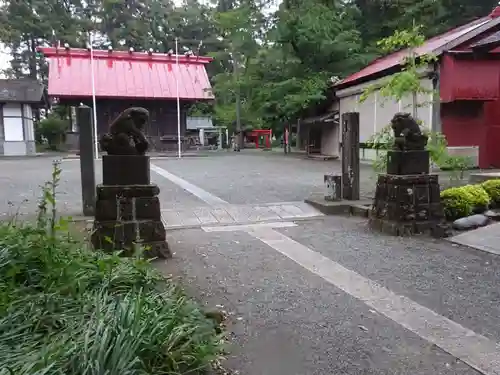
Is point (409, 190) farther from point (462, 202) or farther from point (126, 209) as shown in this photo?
point (126, 209)

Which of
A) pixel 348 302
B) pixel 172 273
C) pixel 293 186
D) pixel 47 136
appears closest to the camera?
pixel 348 302

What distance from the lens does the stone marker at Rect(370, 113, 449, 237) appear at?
5.91 metres

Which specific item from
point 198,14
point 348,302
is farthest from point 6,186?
point 198,14

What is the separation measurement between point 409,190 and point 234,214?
9.38 ft

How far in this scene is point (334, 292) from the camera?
3.86 meters

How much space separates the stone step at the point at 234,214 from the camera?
23.1 ft

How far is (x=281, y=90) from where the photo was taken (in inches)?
773

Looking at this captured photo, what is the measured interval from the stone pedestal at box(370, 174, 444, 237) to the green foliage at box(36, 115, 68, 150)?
25.3 m

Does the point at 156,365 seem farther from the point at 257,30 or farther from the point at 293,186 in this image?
the point at 257,30

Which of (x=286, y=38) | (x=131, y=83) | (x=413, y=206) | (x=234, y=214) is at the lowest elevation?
(x=234, y=214)

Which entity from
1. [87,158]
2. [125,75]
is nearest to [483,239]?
[87,158]

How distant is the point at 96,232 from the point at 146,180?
77 centimetres

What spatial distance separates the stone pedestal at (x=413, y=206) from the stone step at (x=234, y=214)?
1679 mm

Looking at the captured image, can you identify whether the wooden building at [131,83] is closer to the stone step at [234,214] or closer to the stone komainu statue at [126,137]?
the stone step at [234,214]
